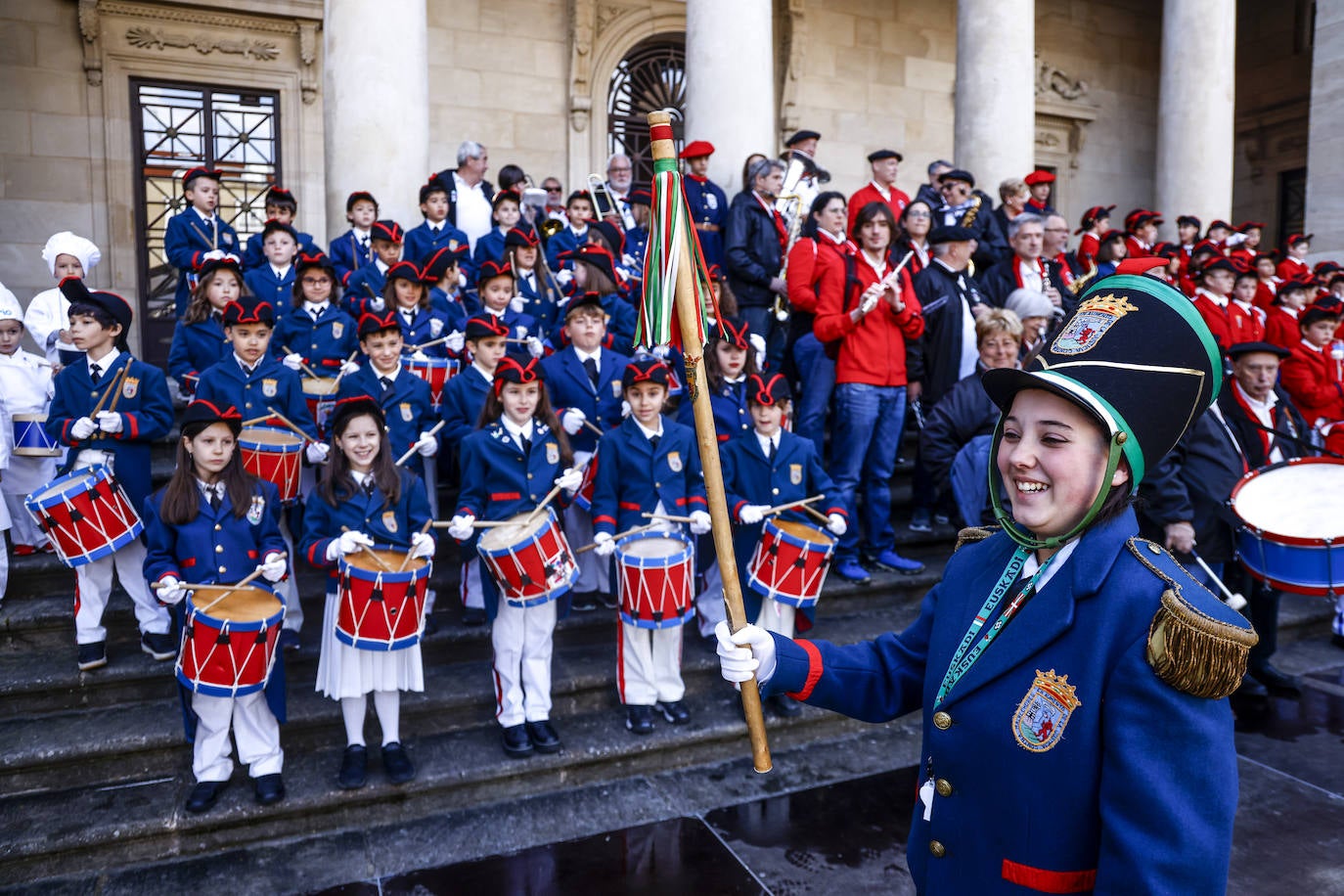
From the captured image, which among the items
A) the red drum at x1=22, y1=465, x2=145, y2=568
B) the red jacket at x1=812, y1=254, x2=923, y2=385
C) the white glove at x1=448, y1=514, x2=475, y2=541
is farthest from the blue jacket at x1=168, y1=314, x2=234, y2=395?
the red jacket at x1=812, y1=254, x2=923, y2=385

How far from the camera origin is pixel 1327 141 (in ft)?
42.9

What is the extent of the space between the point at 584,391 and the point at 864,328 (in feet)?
6.86

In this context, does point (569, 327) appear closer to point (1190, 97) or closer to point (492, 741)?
point (492, 741)

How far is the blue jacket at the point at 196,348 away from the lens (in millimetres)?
6496

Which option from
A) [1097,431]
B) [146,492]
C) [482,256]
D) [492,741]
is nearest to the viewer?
[1097,431]

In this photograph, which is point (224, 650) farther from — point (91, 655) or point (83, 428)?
point (83, 428)

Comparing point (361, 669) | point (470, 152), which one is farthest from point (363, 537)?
point (470, 152)

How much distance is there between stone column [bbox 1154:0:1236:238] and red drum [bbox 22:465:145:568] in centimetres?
1313

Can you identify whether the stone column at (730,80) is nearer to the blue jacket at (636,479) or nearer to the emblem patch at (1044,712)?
the blue jacket at (636,479)

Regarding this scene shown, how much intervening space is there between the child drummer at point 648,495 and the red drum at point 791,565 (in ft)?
1.28

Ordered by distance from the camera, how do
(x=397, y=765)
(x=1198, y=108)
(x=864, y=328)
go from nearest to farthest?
(x=397, y=765) → (x=864, y=328) → (x=1198, y=108)

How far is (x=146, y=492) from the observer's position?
555cm

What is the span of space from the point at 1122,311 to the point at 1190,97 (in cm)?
1372

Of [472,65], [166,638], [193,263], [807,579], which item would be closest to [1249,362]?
[807,579]
